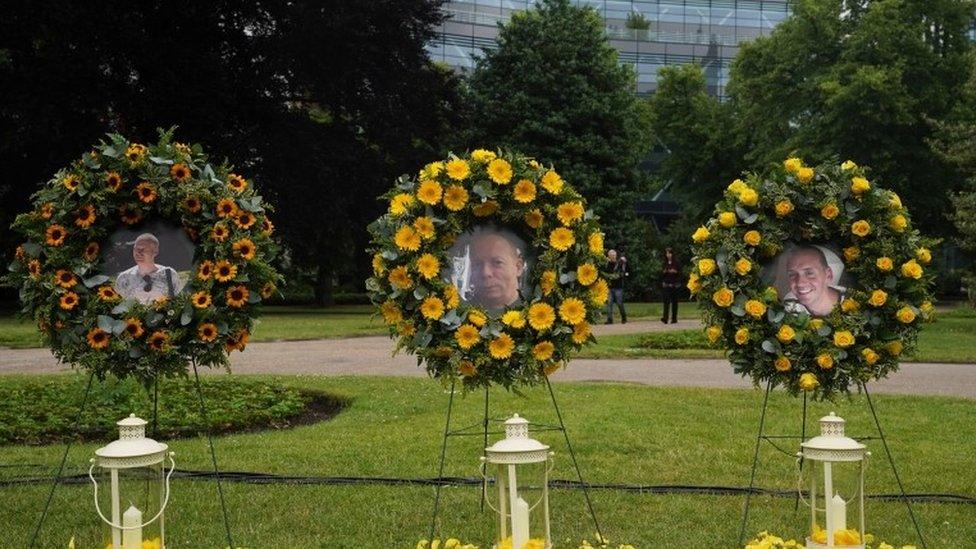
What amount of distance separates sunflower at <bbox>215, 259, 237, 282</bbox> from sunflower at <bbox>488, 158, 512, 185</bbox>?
157 cm

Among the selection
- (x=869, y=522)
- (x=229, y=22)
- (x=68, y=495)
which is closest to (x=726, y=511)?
(x=869, y=522)

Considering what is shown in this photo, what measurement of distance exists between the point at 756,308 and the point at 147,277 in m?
3.55

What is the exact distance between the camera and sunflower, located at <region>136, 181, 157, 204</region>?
6141 mm

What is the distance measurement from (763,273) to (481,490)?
247 cm

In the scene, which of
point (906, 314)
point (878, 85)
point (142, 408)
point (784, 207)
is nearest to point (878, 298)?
point (906, 314)

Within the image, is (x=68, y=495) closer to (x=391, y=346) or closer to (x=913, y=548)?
(x=913, y=548)

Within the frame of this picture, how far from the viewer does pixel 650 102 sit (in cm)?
4647

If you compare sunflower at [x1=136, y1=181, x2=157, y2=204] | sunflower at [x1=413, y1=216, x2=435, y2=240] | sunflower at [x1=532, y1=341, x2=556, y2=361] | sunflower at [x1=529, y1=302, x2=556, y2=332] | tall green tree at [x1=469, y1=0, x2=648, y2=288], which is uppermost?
tall green tree at [x1=469, y1=0, x2=648, y2=288]

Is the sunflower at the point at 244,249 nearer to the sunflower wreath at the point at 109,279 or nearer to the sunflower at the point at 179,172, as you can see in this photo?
the sunflower wreath at the point at 109,279

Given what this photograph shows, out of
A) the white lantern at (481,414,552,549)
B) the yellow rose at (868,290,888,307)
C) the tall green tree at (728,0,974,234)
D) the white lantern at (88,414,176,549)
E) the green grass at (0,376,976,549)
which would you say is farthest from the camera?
the tall green tree at (728,0,974,234)

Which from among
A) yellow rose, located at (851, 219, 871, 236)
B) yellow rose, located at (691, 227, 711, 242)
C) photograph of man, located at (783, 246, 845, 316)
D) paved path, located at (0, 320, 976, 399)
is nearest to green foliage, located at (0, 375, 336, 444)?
paved path, located at (0, 320, 976, 399)

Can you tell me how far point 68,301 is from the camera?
598 centimetres

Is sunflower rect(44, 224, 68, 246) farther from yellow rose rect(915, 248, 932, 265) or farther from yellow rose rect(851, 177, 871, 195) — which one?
yellow rose rect(915, 248, 932, 265)

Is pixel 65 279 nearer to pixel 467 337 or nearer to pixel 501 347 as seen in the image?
pixel 467 337
